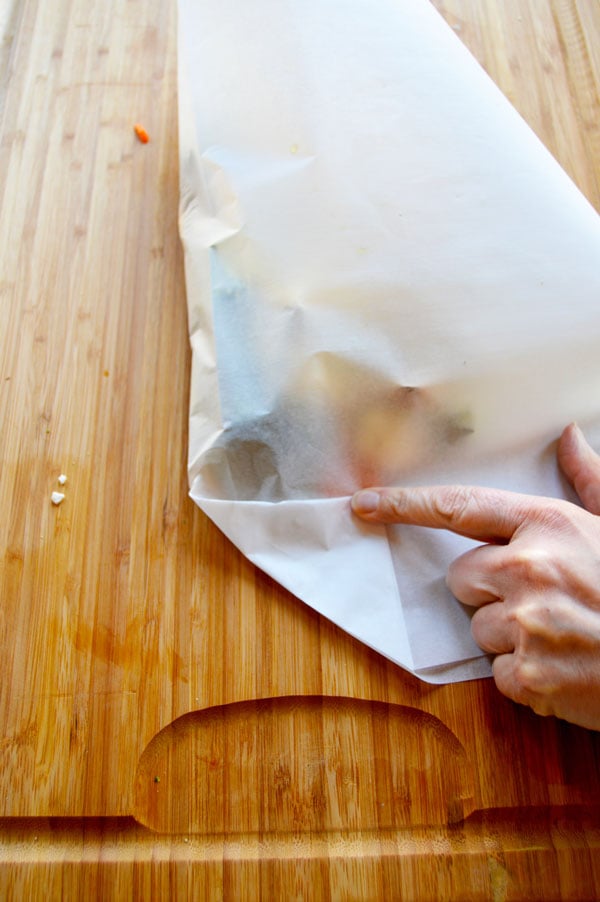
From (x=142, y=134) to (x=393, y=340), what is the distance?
0.40m

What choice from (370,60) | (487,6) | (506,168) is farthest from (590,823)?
(487,6)

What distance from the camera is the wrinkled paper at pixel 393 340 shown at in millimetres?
565

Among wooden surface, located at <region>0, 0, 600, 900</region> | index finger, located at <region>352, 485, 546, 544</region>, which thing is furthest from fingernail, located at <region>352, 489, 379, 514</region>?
wooden surface, located at <region>0, 0, 600, 900</region>

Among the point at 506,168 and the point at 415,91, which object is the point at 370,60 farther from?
the point at 506,168

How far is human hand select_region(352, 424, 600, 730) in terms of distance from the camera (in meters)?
0.50

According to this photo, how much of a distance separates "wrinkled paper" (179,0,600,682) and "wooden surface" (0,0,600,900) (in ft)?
0.17

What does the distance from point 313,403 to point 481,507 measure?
17cm

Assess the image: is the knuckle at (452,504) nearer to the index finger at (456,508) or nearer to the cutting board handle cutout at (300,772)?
the index finger at (456,508)

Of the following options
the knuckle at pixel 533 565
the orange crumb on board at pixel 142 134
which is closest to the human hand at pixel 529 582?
the knuckle at pixel 533 565

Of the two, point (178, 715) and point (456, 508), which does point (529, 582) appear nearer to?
point (456, 508)

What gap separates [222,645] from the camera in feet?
1.84

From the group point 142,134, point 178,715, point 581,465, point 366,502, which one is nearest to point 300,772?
point 178,715

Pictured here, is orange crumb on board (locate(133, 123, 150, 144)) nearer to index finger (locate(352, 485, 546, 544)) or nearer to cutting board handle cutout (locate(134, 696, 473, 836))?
index finger (locate(352, 485, 546, 544))

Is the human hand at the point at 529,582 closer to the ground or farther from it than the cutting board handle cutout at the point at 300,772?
farther from it
